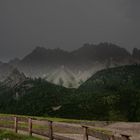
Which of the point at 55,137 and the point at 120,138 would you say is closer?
the point at 120,138

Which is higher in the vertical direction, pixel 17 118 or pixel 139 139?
pixel 17 118

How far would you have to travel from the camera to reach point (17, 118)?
3152cm

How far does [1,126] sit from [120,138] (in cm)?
2269

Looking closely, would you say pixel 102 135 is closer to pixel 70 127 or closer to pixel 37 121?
pixel 70 127

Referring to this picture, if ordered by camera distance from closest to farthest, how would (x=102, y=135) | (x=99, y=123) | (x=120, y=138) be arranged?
(x=120, y=138), (x=102, y=135), (x=99, y=123)

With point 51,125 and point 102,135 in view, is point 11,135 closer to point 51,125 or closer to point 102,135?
point 51,125

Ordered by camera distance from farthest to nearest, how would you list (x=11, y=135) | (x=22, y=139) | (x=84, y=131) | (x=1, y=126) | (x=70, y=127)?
(x=1, y=126) → (x=11, y=135) → (x=22, y=139) → (x=70, y=127) → (x=84, y=131)

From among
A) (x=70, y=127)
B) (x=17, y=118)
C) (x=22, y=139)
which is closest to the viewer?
(x=70, y=127)

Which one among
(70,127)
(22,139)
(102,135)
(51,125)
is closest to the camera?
(102,135)

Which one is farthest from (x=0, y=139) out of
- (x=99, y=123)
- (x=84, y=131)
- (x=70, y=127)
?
(x=99, y=123)

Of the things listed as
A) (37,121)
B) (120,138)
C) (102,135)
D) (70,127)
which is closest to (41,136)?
(37,121)

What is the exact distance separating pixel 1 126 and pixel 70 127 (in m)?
16.0

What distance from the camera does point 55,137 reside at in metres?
23.9

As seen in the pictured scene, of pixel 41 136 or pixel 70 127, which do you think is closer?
pixel 70 127
